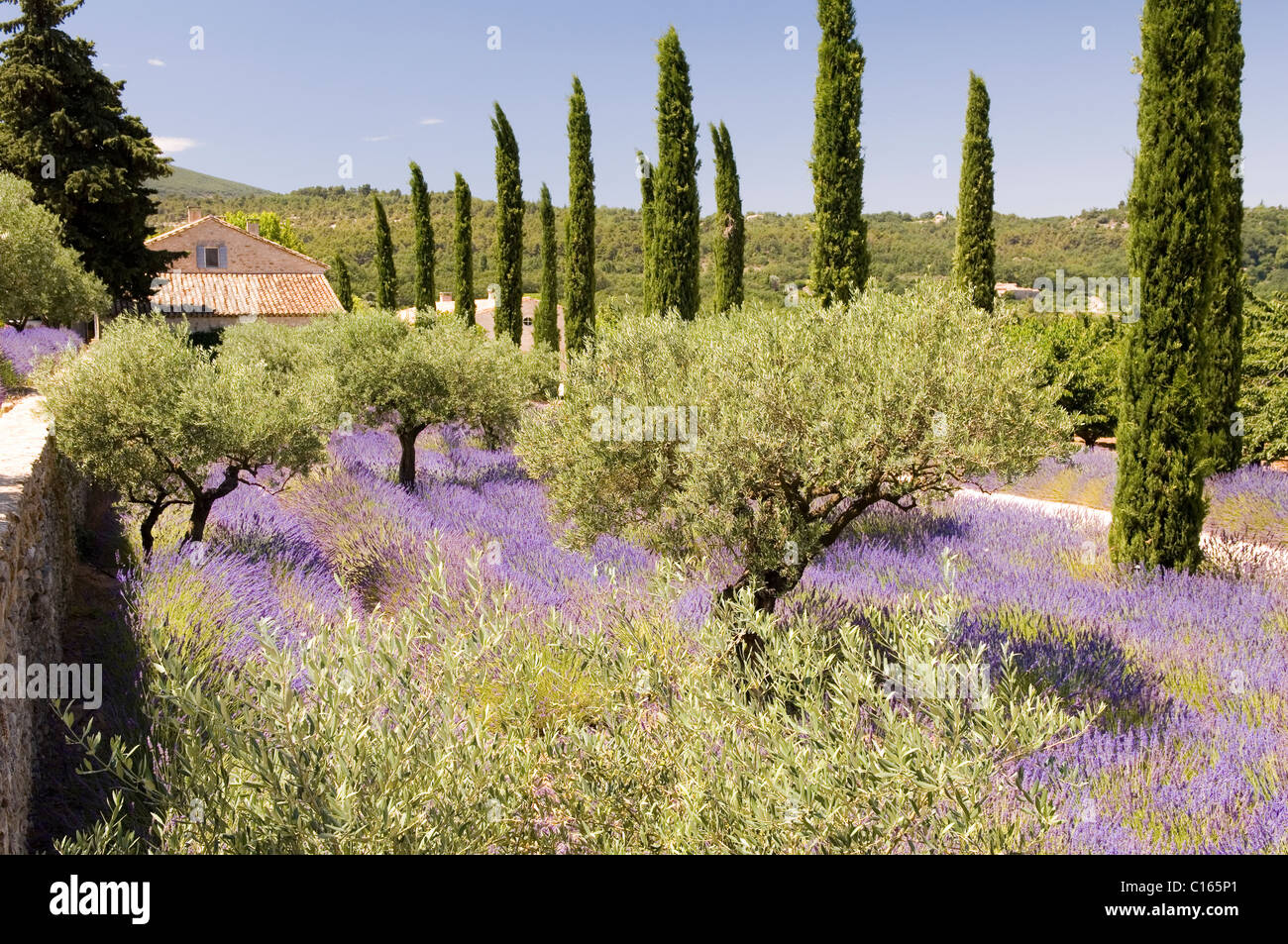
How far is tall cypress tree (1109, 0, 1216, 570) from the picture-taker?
939 cm

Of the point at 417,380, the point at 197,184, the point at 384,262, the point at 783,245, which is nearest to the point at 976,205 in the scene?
the point at 417,380

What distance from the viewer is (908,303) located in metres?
6.49

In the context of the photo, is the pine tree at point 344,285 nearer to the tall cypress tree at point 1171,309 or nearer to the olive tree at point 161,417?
the olive tree at point 161,417

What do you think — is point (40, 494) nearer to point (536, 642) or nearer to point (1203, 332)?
point (536, 642)

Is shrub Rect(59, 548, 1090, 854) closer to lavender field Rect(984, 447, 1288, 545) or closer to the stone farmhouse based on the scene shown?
lavender field Rect(984, 447, 1288, 545)

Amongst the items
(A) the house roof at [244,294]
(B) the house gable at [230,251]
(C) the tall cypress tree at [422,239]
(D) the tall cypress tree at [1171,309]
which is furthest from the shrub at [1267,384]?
(B) the house gable at [230,251]

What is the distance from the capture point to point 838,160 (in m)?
16.2

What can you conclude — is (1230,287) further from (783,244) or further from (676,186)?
(783,244)

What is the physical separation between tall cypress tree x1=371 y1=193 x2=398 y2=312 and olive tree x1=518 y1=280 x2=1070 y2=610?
31998 millimetres

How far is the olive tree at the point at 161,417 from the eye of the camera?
343 inches

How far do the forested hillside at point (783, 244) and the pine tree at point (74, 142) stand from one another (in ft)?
41.6

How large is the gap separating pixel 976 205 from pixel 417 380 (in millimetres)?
14943

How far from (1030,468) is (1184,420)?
4.93m

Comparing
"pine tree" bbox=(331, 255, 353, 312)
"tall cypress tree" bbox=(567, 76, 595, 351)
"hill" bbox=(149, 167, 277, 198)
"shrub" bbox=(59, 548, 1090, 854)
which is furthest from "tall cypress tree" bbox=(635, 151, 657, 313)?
"hill" bbox=(149, 167, 277, 198)
